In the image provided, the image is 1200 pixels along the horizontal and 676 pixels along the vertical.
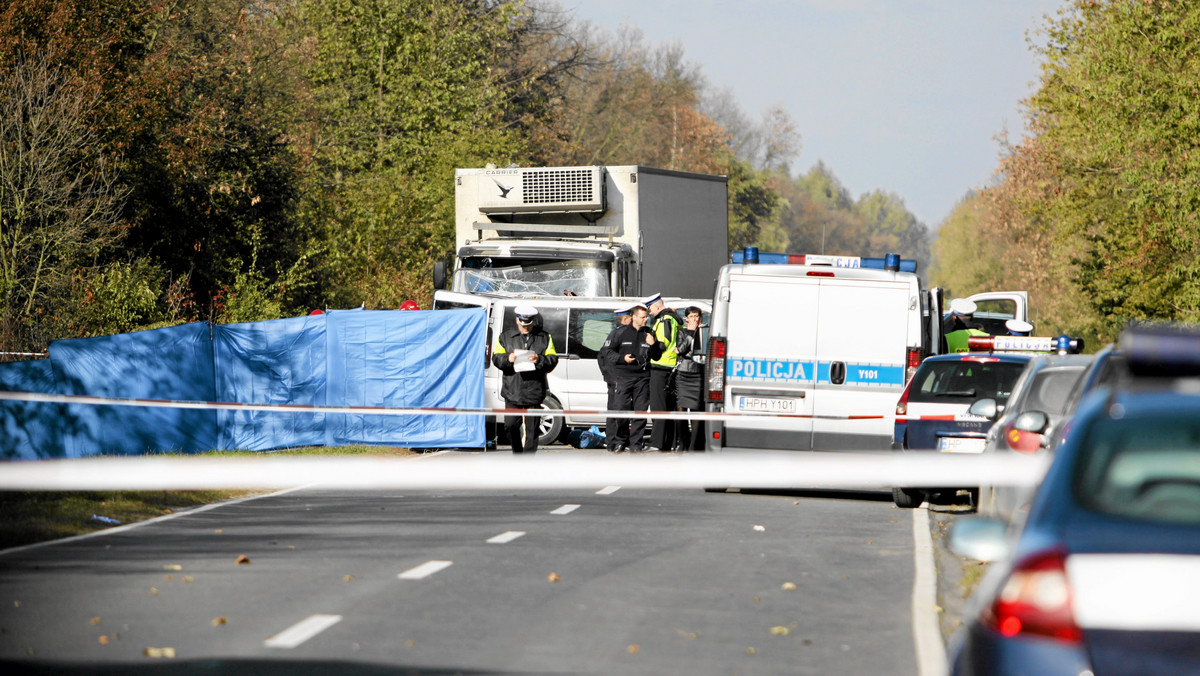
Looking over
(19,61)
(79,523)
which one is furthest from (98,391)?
(19,61)

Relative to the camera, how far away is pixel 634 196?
2388 cm

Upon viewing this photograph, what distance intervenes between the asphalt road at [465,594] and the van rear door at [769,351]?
6.40 feet

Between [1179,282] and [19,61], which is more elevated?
[19,61]

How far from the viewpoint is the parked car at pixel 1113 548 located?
4129mm

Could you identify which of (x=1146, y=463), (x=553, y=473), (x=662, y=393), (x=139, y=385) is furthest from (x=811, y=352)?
(x=1146, y=463)

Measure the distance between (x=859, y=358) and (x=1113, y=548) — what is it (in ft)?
36.6

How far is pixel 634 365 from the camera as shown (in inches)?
769

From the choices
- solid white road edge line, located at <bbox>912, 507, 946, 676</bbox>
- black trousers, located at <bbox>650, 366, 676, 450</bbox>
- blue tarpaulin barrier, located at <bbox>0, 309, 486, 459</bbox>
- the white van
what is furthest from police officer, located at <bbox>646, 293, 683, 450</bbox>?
solid white road edge line, located at <bbox>912, 507, 946, 676</bbox>

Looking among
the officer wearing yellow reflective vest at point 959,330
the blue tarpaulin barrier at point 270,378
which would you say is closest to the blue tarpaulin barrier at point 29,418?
the blue tarpaulin barrier at point 270,378

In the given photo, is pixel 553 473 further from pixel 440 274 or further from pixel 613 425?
pixel 440 274

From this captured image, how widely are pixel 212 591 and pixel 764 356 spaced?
7.79m

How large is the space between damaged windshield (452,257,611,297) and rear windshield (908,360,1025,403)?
28.1ft

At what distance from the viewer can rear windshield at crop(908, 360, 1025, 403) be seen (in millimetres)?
14625

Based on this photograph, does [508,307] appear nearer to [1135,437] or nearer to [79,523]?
[79,523]
